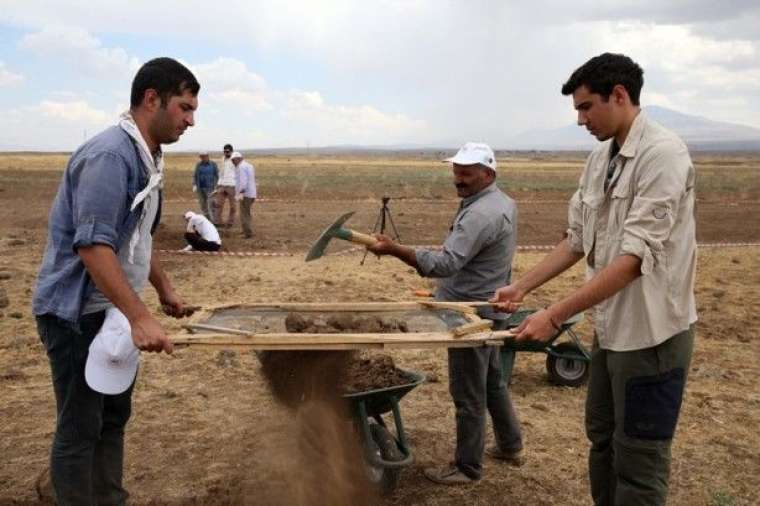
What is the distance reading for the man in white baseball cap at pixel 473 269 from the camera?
4004 mm

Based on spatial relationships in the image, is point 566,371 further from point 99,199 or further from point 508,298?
point 99,199

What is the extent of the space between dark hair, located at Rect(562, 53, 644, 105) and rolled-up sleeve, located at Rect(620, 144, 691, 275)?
28 centimetres

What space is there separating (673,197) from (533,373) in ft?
12.7

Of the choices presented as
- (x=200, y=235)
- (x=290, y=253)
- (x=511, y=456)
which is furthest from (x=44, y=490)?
(x=290, y=253)

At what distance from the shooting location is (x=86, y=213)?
2783mm

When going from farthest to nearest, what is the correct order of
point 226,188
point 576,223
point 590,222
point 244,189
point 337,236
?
point 226,188 < point 244,189 < point 337,236 < point 576,223 < point 590,222

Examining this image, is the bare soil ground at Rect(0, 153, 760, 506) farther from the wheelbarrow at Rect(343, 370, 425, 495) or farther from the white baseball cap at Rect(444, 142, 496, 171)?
the white baseball cap at Rect(444, 142, 496, 171)

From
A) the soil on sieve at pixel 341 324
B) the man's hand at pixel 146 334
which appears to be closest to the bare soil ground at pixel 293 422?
the soil on sieve at pixel 341 324

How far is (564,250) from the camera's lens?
3605mm

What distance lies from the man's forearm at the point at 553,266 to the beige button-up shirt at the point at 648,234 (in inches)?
18.5

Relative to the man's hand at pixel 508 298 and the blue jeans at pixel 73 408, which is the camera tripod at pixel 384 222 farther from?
the blue jeans at pixel 73 408

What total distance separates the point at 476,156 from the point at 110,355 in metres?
2.19

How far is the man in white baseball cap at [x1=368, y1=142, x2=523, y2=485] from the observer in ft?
13.1

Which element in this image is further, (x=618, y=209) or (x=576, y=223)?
(x=576, y=223)
